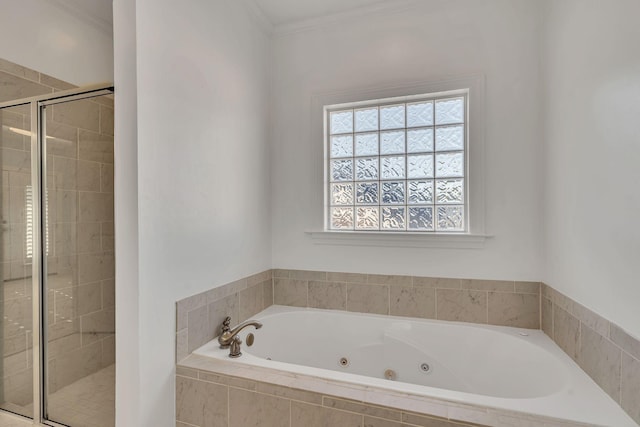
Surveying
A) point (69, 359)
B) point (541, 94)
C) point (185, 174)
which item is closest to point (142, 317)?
point (185, 174)

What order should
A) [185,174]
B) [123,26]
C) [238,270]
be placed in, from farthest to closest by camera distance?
[238,270] → [185,174] → [123,26]

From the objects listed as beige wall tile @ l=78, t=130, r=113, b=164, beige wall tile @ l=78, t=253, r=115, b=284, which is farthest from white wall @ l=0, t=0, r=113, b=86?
beige wall tile @ l=78, t=253, r=115, b=284

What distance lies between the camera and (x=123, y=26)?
1.38m

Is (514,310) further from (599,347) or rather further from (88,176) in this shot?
(88,176)

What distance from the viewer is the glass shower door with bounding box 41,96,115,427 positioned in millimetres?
1832

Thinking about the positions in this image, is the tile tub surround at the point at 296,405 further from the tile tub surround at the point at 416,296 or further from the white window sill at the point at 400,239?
the white window sill at the point at 400,239

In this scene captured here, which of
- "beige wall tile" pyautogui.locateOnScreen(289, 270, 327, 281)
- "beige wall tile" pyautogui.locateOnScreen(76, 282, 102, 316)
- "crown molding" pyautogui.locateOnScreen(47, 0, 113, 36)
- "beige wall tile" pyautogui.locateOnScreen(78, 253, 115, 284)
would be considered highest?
"crown molding" pyautogui.locateOnScreen(47, 0, 113, 36)

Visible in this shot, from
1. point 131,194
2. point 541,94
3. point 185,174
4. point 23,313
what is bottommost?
point 23,313

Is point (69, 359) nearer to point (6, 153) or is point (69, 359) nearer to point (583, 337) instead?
point (6, 153)

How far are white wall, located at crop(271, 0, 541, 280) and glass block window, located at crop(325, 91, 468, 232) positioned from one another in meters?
0.16

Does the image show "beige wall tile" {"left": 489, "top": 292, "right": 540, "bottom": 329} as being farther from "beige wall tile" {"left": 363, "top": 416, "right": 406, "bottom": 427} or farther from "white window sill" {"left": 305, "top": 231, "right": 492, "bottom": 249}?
"beige wall tile" {"left": 363, "top": 416, "right": 406, "bottom": 427}

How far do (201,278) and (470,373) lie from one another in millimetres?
1709

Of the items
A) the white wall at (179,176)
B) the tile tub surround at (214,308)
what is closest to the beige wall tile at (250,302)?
the tile tub surround at (214,308)

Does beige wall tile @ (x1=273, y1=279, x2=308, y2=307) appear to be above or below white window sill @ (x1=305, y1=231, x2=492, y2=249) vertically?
below
